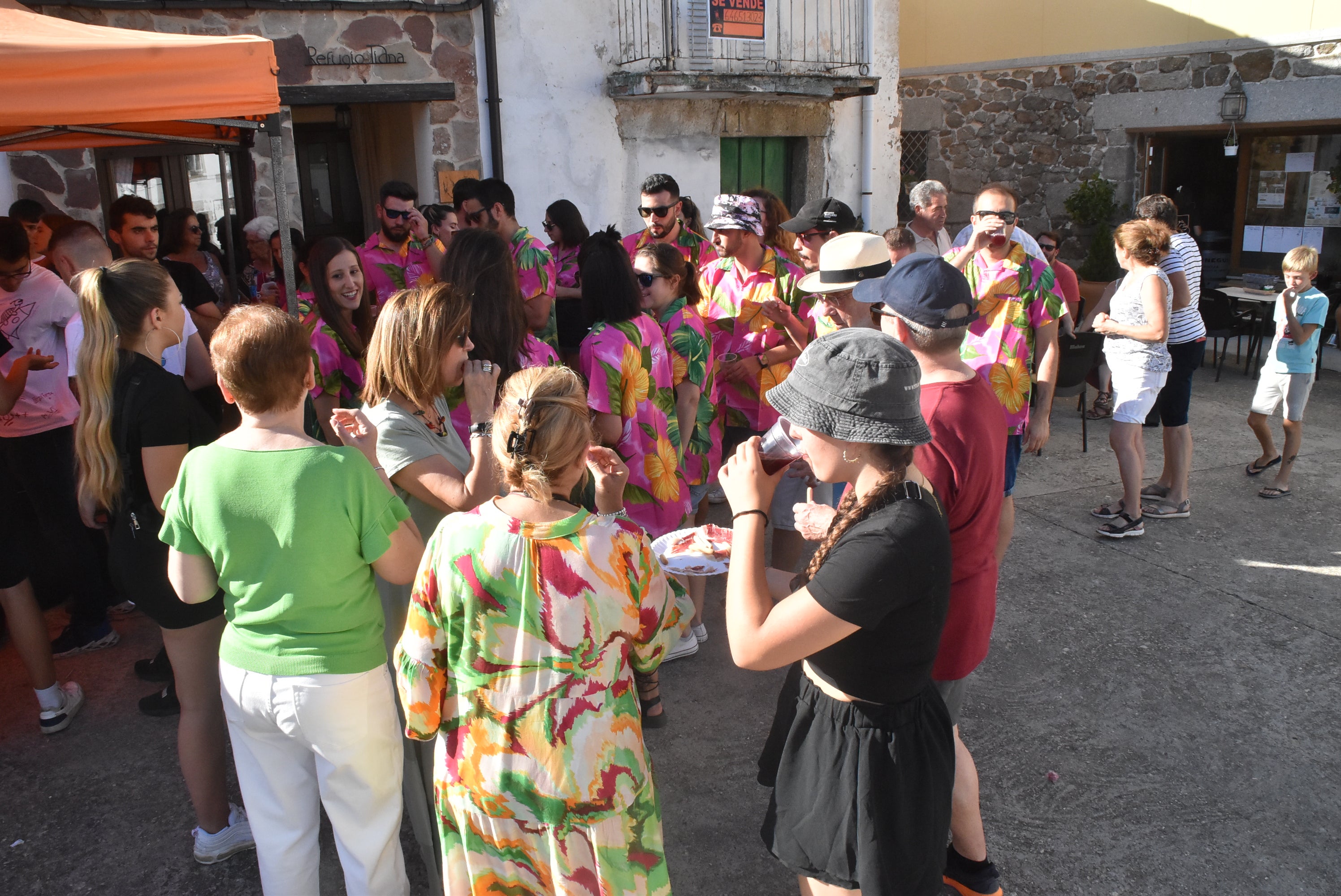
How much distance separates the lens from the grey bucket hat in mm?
1859

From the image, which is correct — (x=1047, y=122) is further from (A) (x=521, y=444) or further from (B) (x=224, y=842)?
(B) (x=224, y=842)

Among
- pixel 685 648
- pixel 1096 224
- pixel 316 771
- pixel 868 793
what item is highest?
pixel 1096 224

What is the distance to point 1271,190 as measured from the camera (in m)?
11.3

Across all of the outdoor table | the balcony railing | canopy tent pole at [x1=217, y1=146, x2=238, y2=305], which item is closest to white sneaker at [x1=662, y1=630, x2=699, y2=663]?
canopy tent pole at [x1=217, y1=146, x2=238, y2=305]

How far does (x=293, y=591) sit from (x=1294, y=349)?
5.95m

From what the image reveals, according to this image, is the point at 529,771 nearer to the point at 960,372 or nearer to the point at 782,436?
the point at 782,436

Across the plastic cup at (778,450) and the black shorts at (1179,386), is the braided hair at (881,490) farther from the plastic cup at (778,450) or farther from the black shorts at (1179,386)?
the black shorts at (1179,386)

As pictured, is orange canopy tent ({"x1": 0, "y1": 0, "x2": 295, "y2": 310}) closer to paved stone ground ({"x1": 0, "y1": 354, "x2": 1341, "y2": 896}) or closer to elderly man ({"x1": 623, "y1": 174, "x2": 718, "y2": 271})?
paved stone ground ({"x1": 0, "y1": 354, "x2": 1341, "y2": 896})

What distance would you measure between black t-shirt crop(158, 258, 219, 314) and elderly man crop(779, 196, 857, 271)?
2.94m

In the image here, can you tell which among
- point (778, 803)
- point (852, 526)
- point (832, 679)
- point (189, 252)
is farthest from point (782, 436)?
point (189, 252)

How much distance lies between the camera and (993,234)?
15.3ft

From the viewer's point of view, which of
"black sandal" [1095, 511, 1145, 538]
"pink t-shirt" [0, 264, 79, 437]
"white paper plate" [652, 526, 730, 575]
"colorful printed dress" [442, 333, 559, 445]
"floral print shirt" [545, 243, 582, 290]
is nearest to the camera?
"white paper plate" [652, 526, 730, 575]

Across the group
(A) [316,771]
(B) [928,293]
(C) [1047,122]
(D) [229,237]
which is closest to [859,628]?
(B) [928,293]

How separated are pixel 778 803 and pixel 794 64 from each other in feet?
29.2
